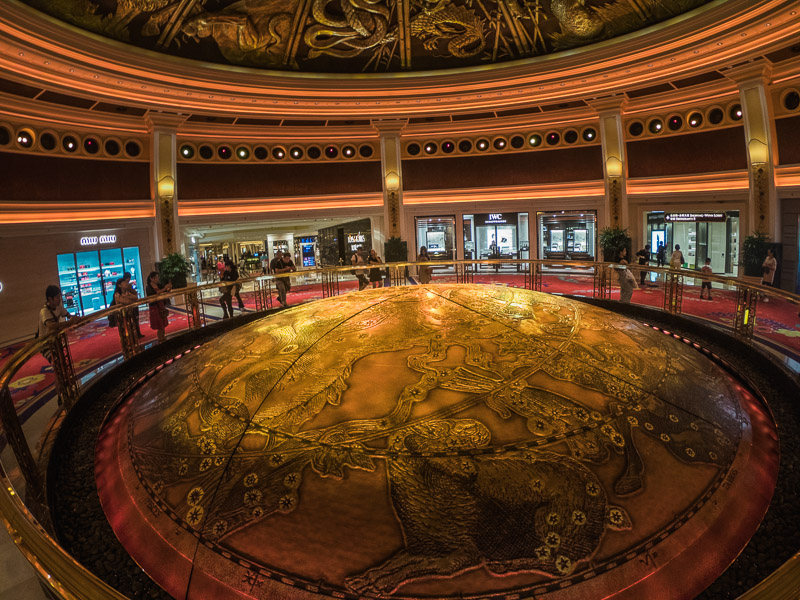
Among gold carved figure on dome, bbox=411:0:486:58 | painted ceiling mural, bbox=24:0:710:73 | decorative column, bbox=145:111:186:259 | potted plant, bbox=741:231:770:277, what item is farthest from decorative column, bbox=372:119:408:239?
potted plant, bbox=741:231:770:277

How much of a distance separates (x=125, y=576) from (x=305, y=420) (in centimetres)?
139

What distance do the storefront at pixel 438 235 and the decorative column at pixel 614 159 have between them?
6.21 m

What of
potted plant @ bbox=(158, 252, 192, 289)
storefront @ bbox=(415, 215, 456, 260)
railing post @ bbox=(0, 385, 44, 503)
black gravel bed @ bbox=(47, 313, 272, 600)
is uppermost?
storefront @ bbox=(415, 215, 456, 260)

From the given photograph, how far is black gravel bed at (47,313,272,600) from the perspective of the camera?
276 cm

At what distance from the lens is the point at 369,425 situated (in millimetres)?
2764

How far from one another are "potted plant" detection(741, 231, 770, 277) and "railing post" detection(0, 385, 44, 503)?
52.4 feet

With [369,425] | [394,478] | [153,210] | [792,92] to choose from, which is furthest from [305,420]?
[792,92]

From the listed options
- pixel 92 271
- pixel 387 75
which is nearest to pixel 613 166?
pixel 387 75

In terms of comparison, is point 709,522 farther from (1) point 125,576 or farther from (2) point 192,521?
(1) point 125,576

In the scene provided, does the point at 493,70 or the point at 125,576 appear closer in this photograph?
the point at 125,576

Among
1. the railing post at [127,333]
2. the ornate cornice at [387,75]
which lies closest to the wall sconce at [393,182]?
the ornate cornice at [387,75]

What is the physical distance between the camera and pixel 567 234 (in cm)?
1894

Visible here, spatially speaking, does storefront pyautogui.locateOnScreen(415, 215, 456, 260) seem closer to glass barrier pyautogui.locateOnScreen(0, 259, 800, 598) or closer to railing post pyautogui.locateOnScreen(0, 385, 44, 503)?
glass barrier pyautogui.locateOnScreen(0, 259, 800, 598)

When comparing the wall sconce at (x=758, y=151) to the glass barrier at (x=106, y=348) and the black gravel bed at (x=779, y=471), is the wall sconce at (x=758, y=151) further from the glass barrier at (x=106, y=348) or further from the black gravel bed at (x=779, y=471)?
the black gravel bed at (x=779, y=471)
